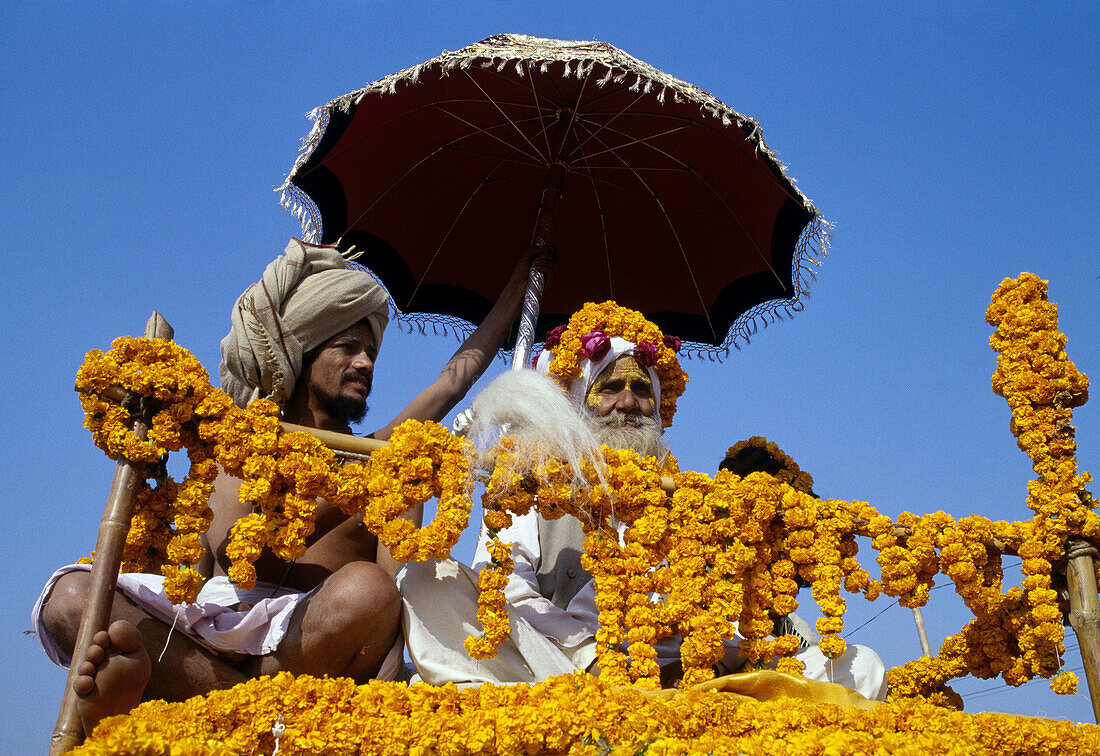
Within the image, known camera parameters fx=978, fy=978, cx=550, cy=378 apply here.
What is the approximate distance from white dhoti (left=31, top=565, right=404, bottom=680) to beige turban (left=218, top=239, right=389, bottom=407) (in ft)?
4.59

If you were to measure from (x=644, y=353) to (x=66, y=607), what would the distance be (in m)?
3.30

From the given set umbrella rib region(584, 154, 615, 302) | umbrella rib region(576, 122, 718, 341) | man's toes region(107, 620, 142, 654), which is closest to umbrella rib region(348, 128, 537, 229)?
umbrella rib region(584, 154, 615, 302)

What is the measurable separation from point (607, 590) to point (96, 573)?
1933mm

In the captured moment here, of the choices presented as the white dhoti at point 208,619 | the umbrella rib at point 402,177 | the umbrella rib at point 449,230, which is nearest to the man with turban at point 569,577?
the white dhoti at point 208,619

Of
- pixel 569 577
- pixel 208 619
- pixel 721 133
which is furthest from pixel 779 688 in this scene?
pixel 721 133

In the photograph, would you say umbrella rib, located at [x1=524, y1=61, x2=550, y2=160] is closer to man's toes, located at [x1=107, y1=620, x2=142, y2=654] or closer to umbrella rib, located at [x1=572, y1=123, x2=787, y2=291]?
umbrella rib, located at [x1=572, y1=123, x2=787, y2=291]

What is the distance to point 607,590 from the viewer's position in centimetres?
405

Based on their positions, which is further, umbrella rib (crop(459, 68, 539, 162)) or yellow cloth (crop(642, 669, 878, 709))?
umbrella rib (crop(459, 68, 539, 162))

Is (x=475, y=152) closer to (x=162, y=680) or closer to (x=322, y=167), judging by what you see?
(x=322, y=167)

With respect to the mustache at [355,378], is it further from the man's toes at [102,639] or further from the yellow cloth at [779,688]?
the yellow cloth at [779,688]

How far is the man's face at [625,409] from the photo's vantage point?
531 cm

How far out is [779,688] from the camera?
385 cm

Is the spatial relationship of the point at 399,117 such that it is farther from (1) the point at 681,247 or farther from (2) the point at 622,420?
(2) the point at 622,420

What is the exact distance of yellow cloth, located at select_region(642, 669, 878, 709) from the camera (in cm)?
384
